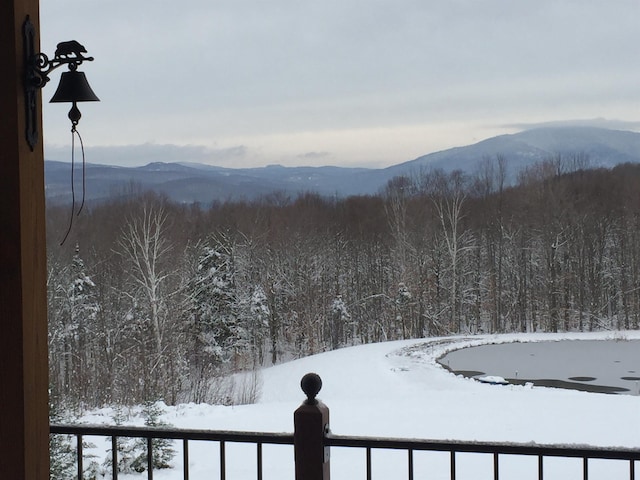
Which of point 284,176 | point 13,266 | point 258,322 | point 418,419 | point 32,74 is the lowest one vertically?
point 258,322

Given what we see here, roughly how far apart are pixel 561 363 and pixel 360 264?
41.8 ft

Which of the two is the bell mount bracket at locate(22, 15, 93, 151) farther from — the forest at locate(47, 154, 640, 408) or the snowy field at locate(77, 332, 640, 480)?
the forest at locate(47, 154, 640, 408)

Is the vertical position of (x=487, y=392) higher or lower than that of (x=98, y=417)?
lower

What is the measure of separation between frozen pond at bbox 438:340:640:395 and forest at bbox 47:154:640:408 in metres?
5.39

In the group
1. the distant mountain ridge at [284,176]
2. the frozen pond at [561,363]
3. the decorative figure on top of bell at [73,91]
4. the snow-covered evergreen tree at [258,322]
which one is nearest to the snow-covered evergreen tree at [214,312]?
the snow-covered evergreen tree at [258,322]

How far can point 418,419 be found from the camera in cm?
1097

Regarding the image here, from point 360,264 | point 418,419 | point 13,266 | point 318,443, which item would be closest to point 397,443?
point 318,443

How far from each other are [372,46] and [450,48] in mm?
3484

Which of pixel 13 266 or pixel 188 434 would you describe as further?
pixel 188 434

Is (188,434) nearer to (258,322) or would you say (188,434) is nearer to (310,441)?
(310,441)

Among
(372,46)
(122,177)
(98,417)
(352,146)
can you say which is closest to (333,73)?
(372,46)

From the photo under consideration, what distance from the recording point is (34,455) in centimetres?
187

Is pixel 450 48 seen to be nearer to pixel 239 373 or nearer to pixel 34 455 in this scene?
pixel 239 373

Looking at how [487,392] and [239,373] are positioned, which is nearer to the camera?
[487,392]
